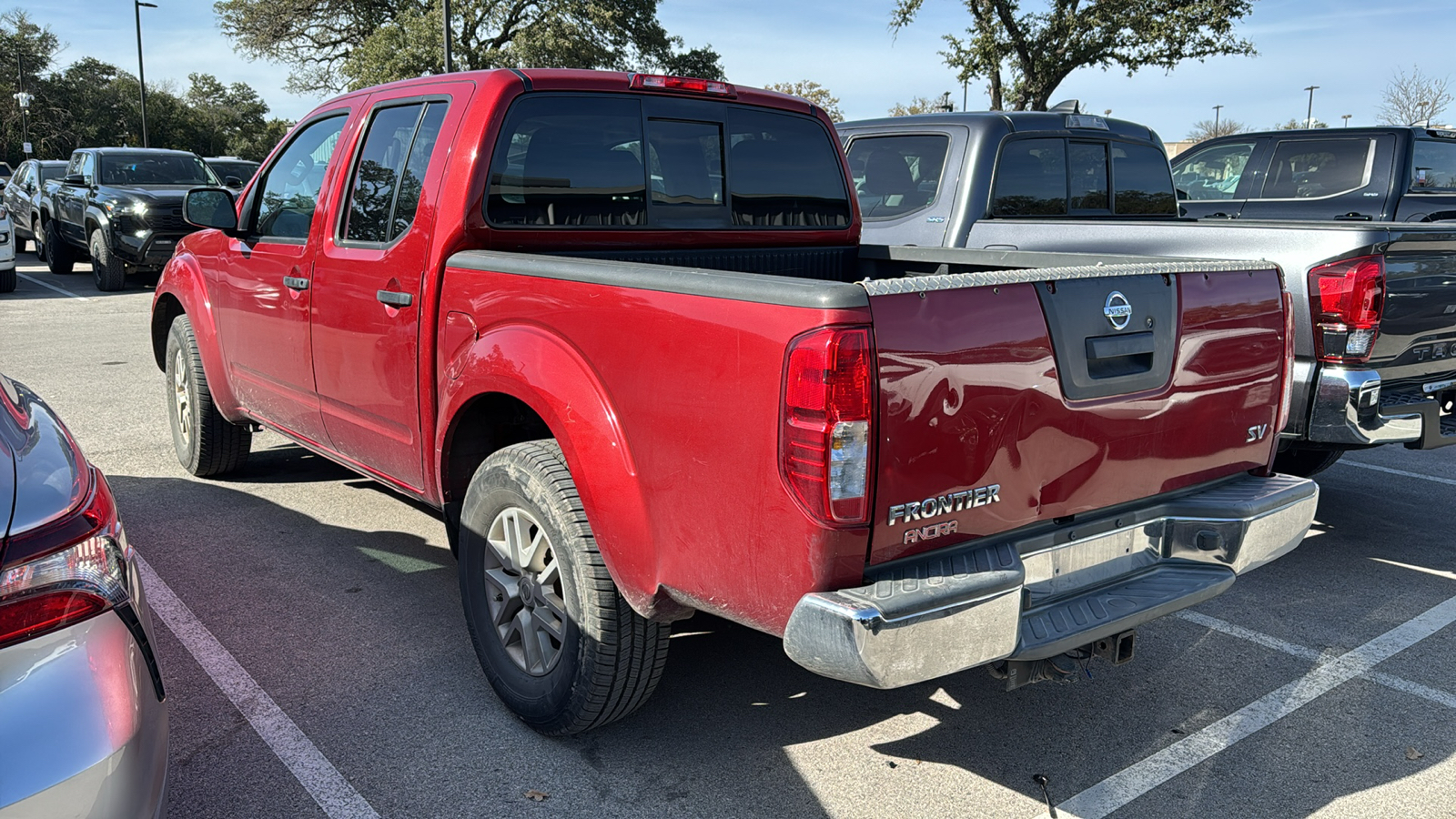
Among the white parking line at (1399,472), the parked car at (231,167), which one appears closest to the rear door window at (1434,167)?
the white parking line at (1399,472)

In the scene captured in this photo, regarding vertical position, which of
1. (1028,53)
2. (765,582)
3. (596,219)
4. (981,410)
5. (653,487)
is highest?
(1028,53)

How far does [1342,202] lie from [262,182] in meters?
8.62

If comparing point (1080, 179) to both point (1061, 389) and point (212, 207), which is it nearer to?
point (1061, 389)

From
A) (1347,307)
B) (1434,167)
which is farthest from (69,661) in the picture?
(1434,167)

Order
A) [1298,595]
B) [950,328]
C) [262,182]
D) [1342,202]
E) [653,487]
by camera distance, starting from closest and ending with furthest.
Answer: [950,328], [653,487], [1298,595], [262,182], [1342,202]

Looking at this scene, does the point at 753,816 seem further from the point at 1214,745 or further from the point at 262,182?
the point at 262,182

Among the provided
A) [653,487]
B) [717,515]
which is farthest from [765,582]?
[653,487]

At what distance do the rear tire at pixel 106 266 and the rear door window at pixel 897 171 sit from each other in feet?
40.8

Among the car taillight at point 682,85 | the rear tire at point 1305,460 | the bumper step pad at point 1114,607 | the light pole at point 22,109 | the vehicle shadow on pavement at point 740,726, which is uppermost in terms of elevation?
the light pole at point 22,109

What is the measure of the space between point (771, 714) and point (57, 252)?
18.4 meters

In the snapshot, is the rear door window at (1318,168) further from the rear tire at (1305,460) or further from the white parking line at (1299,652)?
the white parking line at (1299,652)

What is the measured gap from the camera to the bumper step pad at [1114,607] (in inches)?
102

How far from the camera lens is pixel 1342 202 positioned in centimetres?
920

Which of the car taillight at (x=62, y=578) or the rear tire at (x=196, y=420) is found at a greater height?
the car taillight at (x=62, y=578)
